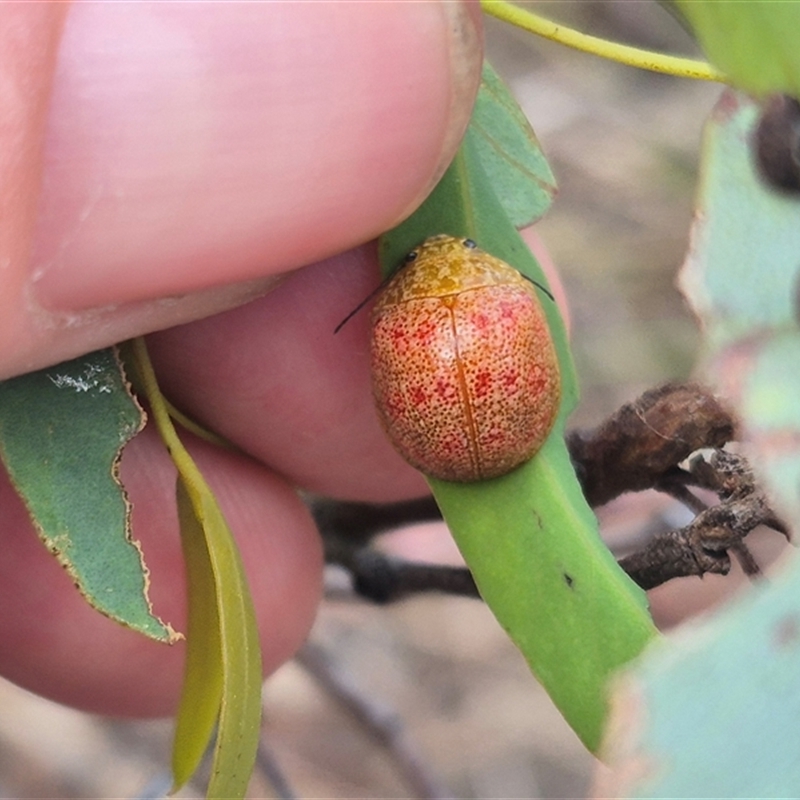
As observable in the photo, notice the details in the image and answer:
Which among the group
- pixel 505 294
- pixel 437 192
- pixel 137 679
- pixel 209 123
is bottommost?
pixel 137 679

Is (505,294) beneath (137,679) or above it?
above

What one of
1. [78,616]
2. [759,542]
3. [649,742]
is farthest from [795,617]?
[759,542]

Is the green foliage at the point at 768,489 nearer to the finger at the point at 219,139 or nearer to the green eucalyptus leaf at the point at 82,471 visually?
the finger at the point at 219,139

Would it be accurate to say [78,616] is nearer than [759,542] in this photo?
Yes

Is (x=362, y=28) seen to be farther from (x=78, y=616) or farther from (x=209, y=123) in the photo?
(x=78, y=616)

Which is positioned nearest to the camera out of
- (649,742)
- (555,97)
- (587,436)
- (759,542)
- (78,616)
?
(649,742)

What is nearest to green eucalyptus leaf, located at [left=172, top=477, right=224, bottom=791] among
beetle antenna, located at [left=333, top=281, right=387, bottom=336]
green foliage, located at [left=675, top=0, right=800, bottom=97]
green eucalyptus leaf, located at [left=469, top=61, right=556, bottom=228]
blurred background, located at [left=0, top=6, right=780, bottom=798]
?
beetle antenna, located at [left=333, top=281, right=387, bottom=336]

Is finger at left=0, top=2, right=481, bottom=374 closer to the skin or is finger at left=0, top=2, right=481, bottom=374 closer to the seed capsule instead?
the skin

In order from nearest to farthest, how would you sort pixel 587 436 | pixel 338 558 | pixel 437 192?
pixel 437 192 → pixel 587 436 → pixel 338 558
